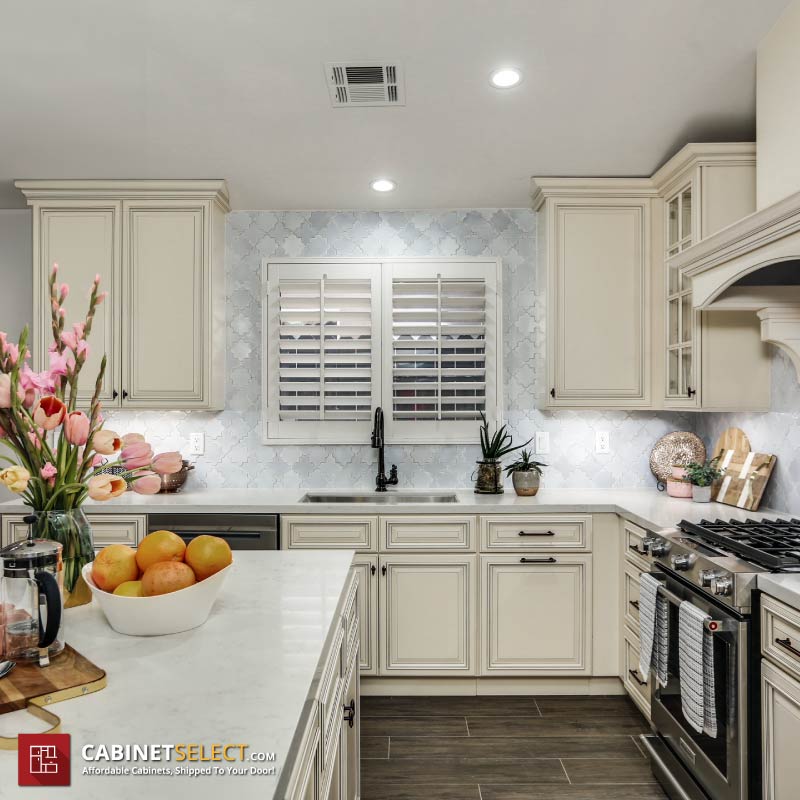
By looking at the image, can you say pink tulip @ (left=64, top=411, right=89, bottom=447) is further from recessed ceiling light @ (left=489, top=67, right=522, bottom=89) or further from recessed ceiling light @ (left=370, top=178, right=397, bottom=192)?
recessed ceiling light @ (left=370, top=178, right=397, bottom=192)

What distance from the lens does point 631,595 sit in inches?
113

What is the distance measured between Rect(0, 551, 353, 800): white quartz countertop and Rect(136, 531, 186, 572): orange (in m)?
0.15

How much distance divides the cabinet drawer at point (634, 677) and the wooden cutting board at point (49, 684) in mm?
2368

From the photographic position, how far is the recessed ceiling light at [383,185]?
3.19 meters

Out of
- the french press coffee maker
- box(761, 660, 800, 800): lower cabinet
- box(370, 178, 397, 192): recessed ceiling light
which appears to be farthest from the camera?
box(370, 178, 397, 192): recessed ceiling light

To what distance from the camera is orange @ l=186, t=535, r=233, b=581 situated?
4.34ft

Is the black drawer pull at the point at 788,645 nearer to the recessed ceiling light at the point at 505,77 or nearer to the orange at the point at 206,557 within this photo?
the orange at the point at 206,557

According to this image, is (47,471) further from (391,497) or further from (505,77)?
(391,497)

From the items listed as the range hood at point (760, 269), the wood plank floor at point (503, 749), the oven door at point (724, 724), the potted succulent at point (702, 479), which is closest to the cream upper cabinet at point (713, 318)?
the potted succulent at point (702, 479)

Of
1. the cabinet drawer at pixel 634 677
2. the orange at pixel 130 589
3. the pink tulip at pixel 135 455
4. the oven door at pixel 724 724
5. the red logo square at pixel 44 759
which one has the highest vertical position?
the pink tulip at pixel 135 455

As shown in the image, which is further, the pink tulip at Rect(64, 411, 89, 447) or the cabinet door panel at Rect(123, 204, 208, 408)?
the cabinet door panel at Rect(123, 204, 208, 408)

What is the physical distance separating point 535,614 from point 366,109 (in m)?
2.45

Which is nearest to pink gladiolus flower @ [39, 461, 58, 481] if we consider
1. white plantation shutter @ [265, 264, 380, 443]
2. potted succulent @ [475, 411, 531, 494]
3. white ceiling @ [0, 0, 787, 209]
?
white ceiling @ [0, 0, 787, 209]

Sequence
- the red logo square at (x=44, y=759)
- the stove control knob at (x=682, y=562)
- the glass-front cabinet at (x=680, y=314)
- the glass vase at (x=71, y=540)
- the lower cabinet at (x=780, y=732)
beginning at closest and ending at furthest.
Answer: the red logo square at (x=44, y=759)
the glass vase at (x=71, y=540)
the lower cabinet at (x=780, y=732)
the stove control knob at (x=682, y=562)
the glass-front cabinet at (x=680, y=314)
